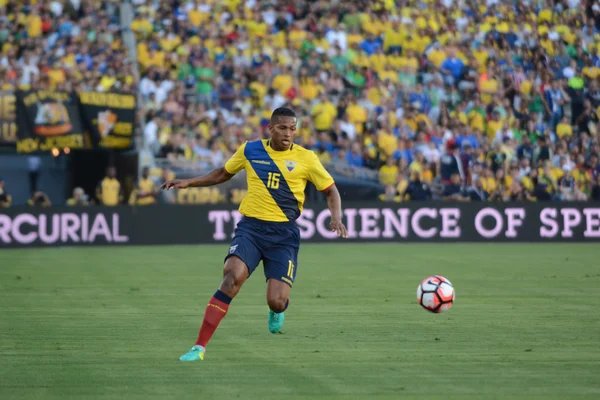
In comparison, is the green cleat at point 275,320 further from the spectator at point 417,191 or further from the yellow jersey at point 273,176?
the spectator at point 417,191

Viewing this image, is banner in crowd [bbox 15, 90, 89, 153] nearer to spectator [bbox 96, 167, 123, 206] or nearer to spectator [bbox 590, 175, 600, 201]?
spectator [bbox 96, 167, 123, 206]

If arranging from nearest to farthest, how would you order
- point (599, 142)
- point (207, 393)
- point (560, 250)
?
point (207, 393) → point (560, 250) → point (599, 142)

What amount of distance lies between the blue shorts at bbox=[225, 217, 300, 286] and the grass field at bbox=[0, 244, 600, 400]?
2.31 feet

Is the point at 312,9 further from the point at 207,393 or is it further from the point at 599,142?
the point at 207,393

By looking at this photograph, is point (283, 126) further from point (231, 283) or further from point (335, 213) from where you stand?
point (231, 283)

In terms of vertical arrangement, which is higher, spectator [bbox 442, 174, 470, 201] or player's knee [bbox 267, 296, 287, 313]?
spectator [bbox 442, 174, 470, 201]

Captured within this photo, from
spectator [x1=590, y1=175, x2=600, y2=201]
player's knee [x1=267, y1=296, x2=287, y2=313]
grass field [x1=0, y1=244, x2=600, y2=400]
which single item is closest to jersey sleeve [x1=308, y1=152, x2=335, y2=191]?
A: player's knee [x1=267, y1=296, x2=287, y2=313]

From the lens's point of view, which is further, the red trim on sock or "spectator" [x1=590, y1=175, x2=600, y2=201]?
"spectator" [x1=590, y1=175, x2=600, y2=201]

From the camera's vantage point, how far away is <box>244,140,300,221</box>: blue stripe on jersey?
9883 millimetres

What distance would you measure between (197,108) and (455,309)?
15.8 meters

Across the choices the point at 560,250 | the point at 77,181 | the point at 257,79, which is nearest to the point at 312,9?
the point at 257,79

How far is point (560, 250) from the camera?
23.6 m

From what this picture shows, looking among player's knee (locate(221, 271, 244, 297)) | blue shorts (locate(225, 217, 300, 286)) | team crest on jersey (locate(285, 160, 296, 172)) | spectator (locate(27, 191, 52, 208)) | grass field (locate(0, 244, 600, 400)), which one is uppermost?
team crest on jersey (locate(285, 160, 296, 172))

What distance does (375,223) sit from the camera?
1037 inches
